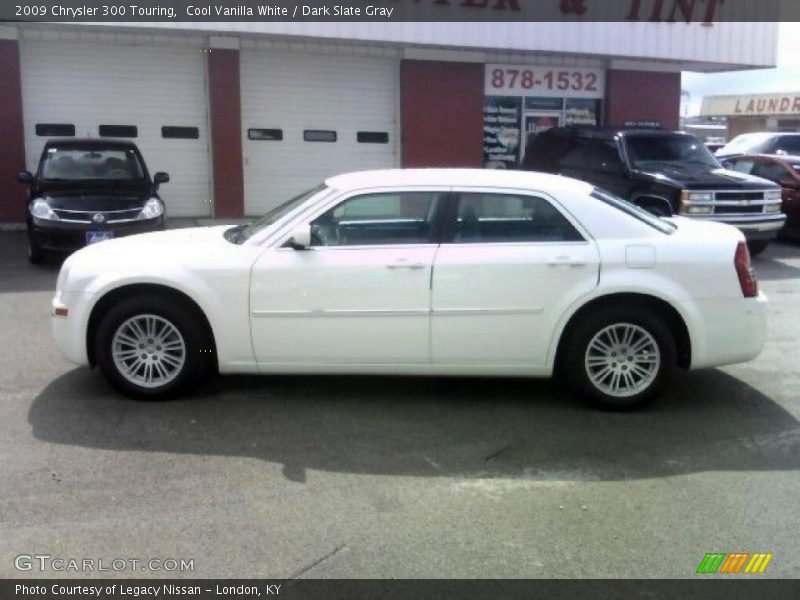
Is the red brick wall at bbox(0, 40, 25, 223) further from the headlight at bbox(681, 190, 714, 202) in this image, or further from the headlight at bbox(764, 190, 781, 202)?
the headlight at bbox(764, 190, 781, 202)

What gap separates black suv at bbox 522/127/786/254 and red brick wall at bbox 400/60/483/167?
3.93 meters

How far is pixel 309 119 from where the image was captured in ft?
52.6

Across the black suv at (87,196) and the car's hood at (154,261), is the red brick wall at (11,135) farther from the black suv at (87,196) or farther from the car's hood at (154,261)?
the car's hood at (154,261)

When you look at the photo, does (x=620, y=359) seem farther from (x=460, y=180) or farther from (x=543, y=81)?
(x=543, y=81)

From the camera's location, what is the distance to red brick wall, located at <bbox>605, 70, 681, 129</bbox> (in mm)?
18031

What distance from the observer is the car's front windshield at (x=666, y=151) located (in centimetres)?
1207

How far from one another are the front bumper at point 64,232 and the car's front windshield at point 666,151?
7166 mm

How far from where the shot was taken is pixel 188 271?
5297mm

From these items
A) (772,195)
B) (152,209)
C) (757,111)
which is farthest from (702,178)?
(757,111)

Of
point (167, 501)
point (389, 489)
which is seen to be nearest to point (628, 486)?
point (389, 489)

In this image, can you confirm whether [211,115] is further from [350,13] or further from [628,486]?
[628,486]

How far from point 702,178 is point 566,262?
283 inches

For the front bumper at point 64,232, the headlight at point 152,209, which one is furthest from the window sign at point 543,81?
the front bumper at point 64,232

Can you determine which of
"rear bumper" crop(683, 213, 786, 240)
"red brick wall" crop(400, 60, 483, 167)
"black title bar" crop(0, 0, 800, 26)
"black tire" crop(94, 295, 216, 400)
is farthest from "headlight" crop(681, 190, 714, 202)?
"black tire" crop(94, 295, 216, 400)
